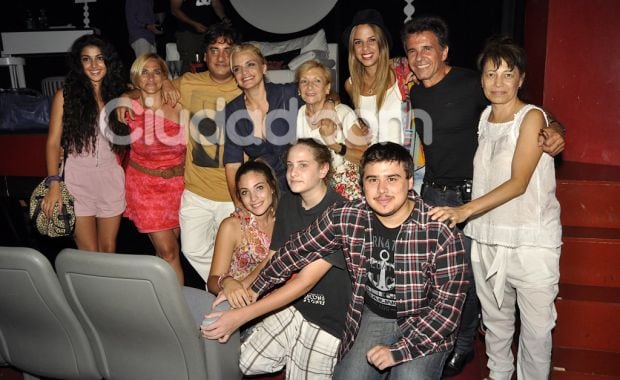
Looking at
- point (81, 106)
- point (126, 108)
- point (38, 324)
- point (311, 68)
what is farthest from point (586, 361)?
point (81, 106)

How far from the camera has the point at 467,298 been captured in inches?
96.0

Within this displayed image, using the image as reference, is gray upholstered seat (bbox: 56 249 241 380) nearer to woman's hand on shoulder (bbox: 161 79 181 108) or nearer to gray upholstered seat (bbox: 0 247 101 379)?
gray upholstered seat (bbox: 0 247 101 379)

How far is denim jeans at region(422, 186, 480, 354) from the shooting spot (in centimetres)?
238

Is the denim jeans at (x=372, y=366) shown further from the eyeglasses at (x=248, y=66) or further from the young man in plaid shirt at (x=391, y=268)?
the eyeglasses at (x=248, y=66)

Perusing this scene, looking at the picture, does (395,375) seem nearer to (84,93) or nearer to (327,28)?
(84,93)

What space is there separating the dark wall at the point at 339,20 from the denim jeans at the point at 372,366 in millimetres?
3157

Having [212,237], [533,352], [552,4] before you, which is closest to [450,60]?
[552,4]

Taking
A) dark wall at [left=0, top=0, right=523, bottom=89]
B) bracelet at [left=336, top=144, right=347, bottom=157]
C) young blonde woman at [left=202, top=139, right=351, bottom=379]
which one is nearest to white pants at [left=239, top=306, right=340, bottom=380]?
young blonde woman at [left=202, top=139, right=351, bottom=379]

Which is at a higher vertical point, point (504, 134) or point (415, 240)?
point (504, 134)

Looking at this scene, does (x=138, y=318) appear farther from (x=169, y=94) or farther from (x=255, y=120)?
(x=169, y=94)

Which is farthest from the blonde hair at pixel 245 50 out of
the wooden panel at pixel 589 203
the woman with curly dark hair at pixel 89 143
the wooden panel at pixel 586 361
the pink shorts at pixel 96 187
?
the wooden panel at pixel 586 361

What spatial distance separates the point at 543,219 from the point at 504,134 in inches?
13.6

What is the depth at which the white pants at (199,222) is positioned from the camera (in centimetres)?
282

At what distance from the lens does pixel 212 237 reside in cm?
293
